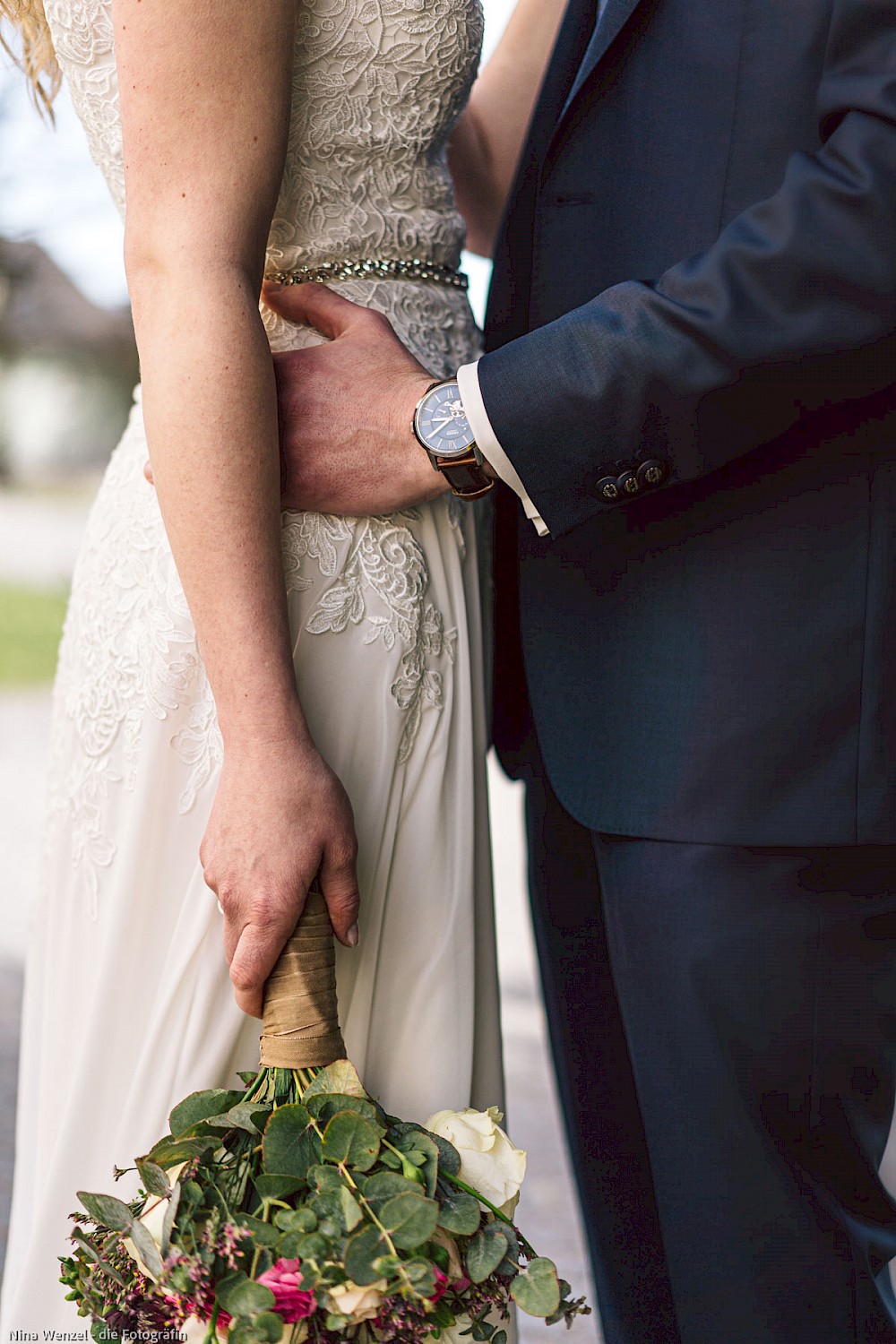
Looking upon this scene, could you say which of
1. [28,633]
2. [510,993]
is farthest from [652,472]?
[28,633]

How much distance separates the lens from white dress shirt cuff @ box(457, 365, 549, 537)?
42.9 inches

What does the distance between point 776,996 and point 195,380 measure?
76 cm

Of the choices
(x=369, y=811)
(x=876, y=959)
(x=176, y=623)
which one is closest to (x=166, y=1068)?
(x=369, y=811)

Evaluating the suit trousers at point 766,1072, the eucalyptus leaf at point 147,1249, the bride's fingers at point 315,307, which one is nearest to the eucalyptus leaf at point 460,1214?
the eucalyptus leaf at point 147,1249

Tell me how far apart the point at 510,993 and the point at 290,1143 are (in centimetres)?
326

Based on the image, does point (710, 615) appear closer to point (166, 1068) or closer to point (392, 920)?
point (392, 920)

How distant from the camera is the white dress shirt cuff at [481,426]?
3.57 feet

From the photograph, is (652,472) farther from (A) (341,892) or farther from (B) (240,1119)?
(B) (240,1119)

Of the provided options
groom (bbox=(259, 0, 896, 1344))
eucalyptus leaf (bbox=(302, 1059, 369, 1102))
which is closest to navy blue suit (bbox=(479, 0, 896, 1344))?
groom (bbox=(259, 0, 896, 1344))

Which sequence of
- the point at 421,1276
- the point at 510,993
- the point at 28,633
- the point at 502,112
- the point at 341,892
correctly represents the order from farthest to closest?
the point at 28,633 < the point at 510,993 < the point at 502,112 < the point at 341,892 < the point at 421,1276

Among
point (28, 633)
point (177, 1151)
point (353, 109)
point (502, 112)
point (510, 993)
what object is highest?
point (28, 633)

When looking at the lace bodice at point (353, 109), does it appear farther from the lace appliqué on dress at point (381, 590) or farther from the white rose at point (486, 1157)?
the white rose at point (486, 1157)

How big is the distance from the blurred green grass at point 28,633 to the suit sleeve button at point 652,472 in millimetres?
7693

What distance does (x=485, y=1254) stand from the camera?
2.99ft
